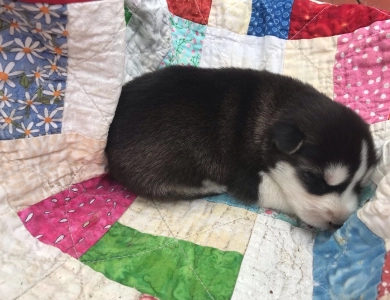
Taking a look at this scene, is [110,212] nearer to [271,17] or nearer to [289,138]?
[289,138]

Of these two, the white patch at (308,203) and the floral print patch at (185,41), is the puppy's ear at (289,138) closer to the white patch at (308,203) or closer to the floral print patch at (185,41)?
the white patch at (308,203)

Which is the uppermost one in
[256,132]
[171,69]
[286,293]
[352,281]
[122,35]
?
[122,35]

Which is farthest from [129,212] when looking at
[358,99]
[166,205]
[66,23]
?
[358,99]

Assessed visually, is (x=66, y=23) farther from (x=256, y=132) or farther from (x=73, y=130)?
(x=256, y=132)

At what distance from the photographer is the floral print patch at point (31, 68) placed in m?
1.63

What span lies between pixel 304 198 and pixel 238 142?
0.43 metres

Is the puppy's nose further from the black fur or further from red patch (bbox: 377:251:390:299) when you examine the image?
red patch (bbox: 377:251:390:299)

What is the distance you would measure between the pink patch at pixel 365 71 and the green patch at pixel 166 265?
3.56 feet

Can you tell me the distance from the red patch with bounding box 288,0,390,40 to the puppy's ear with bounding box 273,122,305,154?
3.21ft

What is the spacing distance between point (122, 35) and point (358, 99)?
1294 mm

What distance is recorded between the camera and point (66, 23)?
5.50 feet

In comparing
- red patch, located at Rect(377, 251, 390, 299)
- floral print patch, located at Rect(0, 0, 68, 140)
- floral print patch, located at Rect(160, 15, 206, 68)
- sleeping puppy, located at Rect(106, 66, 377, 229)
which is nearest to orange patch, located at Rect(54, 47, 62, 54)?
floral print patch, located at Rect(0, 0, 68, 140)

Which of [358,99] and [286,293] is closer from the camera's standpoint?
[286,293]

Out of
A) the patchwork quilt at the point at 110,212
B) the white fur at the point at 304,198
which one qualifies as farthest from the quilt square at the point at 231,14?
the white fur at the point at 304,198
